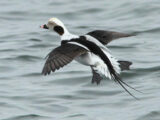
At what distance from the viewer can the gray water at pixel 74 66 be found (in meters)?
6.59

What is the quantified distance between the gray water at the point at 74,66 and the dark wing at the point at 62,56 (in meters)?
0.87

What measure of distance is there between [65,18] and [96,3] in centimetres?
104

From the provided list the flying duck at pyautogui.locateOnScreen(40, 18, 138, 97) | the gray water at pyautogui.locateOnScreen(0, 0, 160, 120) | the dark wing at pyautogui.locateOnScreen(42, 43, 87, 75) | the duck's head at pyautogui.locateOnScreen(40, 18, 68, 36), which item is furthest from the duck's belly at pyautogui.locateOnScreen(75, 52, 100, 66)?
the gray water at pyautogui.locateOnScreen(0, 0, 160, 120)

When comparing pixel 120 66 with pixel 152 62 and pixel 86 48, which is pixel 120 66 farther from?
pixel 152 62

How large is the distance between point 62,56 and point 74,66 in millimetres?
2675

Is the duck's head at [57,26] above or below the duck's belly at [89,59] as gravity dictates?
above

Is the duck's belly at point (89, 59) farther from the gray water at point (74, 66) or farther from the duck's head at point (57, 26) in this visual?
the gray water at point (74, 66)

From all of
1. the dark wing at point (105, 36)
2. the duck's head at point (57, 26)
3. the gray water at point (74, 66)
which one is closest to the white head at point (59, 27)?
the duck's head at point (57, 26)

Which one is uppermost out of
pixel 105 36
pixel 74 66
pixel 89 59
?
pixel 105 36

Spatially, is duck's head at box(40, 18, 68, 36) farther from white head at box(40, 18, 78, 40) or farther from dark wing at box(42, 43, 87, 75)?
dark wing at box(42, 43, 87, 75)

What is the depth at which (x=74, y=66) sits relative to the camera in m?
8.31

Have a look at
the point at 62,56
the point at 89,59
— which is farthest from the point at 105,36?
the point at 62,56

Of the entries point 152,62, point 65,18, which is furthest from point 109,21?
point 152,62

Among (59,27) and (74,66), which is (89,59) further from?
(74,66)
